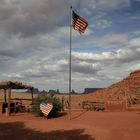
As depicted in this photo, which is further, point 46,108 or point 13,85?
point 13,85

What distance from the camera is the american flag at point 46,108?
82.9ft

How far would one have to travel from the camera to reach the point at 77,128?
20.8 meters

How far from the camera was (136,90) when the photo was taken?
5756cm

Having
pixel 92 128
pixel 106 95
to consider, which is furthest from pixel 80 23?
pixel 106 95

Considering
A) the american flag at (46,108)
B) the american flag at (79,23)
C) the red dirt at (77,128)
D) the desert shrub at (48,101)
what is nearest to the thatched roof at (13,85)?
the desert shrub at (48,101)

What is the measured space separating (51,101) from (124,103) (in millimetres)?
7240

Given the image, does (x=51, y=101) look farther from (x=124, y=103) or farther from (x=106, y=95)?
(x=106, y=95)

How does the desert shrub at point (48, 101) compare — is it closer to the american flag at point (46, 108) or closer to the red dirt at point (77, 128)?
the american flag at point (46, 108)

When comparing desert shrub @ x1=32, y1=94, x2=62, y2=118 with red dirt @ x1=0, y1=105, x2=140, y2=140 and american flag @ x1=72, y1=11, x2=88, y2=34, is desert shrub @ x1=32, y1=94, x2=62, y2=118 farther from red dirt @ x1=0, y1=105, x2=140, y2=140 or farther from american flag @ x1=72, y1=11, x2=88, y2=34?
american flag @ x1=72, y1=11, x2=88, y2=34

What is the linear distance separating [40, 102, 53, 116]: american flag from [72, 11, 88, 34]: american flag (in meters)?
5.64

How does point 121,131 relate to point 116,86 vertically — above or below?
below

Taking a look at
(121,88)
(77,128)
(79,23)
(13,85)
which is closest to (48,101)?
(13,85)

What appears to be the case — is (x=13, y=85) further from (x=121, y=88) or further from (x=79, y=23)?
(x=121, y=88)

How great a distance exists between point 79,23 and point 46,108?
21.0ft
